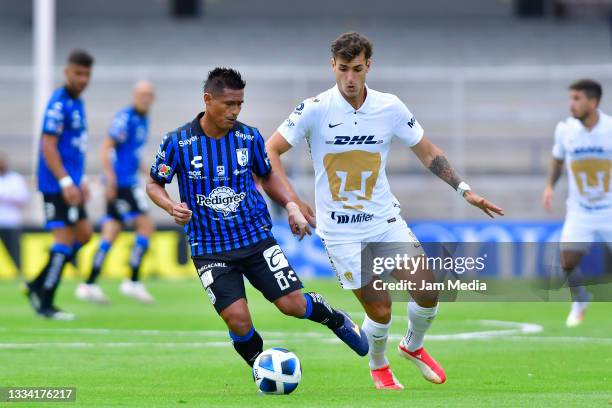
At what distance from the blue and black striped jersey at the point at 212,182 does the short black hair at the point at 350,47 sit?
33.7 inches

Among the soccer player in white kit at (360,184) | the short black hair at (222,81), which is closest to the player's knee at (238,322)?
the soccer player in white kit at (360,184)

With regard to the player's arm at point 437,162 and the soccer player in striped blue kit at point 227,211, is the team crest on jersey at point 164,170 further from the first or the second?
the player's arm at point 437,162

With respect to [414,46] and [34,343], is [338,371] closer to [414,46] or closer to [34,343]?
[34,343]

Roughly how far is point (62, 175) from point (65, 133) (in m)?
0.63

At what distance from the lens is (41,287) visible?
43.3ft

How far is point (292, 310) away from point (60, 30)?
85.7ft

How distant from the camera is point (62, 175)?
1274 centimetres

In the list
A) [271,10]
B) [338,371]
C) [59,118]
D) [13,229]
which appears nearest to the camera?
[338,371]

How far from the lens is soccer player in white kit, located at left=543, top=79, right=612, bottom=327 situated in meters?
12.8

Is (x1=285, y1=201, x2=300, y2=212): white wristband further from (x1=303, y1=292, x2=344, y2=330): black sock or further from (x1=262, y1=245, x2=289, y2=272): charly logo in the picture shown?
(x1=303, y1=292, x2=344, y2=330): black sock

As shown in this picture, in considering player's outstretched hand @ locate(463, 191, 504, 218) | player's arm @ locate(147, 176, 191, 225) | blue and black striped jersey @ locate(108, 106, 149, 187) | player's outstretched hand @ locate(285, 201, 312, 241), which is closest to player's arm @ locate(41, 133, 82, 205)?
blue and black striped jersey @ locate(108, 106, 149, 187)

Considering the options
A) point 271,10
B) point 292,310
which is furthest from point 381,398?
point 271,10

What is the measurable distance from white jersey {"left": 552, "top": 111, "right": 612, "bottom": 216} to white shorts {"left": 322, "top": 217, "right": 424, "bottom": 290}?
5.12 m

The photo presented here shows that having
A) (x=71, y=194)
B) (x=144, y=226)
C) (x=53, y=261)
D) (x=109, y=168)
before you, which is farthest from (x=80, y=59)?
(x=144, y=226)
